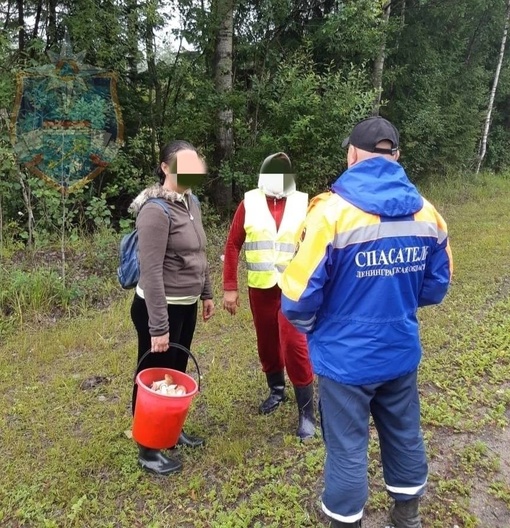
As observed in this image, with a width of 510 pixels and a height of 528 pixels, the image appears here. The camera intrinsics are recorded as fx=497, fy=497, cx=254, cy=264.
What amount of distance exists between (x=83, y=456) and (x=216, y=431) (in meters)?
0.84

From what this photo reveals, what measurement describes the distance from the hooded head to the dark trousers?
2.83 feet

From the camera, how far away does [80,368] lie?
4188 millimetres

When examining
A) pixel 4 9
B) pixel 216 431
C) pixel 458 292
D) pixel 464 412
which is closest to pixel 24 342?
pixel 216 431

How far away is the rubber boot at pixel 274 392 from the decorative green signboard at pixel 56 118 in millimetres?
3570

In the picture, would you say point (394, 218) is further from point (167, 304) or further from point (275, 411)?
point (275, 411)

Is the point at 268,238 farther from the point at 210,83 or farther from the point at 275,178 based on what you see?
the point at 210,83

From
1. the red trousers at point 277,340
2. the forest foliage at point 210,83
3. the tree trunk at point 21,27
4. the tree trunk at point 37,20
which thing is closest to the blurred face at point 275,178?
the red trousers at point 277,340

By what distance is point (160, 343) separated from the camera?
8.77 ft

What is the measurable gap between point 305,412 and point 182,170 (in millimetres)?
1737

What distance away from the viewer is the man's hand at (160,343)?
2.67 m

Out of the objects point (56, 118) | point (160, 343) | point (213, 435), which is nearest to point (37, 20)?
point (56, 118)

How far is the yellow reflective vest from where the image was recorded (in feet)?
10.2

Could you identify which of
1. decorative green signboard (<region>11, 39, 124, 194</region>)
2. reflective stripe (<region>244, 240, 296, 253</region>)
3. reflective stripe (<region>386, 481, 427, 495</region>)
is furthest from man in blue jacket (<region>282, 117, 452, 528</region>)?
decorative green signboard (<region>11, 39, 124, 194</region>)

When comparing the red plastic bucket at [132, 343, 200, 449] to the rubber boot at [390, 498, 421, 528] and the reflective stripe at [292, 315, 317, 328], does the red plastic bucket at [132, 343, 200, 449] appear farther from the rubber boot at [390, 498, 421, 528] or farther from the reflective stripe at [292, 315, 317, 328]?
the rubber boot at [390, 498, 421, 528]
